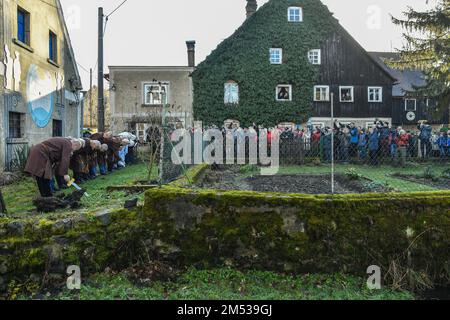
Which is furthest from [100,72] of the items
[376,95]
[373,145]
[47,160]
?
[376,95]

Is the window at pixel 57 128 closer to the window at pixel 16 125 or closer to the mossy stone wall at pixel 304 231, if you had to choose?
the window at pixel 16 125

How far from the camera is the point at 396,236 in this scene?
4852 mm

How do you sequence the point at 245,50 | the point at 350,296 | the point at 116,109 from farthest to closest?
the point at 116,109, the point at 245,50, the point at 350,296

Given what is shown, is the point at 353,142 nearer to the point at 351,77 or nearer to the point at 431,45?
the point at 431,45

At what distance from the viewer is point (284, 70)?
97.1 feet

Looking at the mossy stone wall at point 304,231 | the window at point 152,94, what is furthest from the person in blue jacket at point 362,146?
the window at point 152,94

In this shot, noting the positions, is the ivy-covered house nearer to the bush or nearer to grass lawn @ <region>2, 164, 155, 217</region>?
the bush

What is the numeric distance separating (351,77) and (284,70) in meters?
5.42

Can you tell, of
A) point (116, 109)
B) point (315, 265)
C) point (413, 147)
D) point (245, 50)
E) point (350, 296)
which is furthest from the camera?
point (116, 109)

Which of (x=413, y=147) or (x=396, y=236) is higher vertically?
(x=413, y=147)

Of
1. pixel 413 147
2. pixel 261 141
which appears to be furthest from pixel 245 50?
pixel 413 147

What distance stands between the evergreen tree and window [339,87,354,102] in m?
8.28
